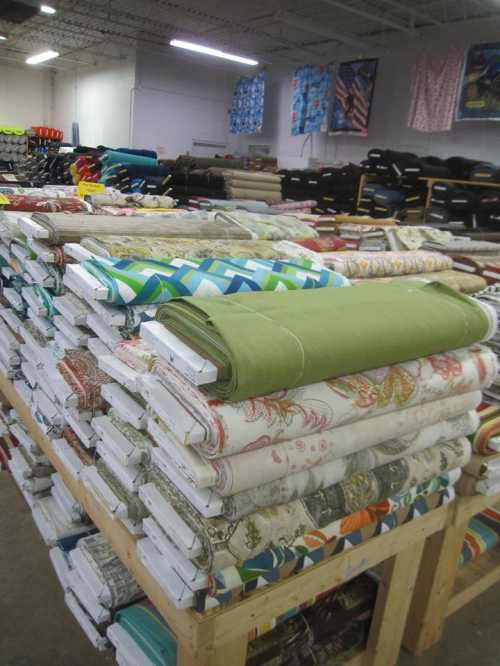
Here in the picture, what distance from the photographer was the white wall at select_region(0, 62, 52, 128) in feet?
48.2

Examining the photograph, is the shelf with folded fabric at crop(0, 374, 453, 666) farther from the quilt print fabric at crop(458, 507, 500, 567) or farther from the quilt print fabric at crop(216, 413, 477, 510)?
the quilt print fabric at crop(458, 507, 500, 567)

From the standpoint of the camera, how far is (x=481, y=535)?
1901mm

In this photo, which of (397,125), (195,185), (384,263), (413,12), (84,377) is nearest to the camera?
(84,377)

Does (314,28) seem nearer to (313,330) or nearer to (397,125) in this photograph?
(397,125)

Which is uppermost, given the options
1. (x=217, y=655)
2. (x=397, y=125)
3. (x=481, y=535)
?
(x=397, y=125)

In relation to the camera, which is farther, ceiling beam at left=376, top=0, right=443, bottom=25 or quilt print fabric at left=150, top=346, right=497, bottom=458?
ceiling beam at left=376, top=0, right=443, bottom=25

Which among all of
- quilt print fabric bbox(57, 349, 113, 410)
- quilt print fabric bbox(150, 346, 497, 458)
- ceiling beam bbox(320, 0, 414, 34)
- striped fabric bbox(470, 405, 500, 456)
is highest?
ceiling beam bbox(320, 0, 414, 34)

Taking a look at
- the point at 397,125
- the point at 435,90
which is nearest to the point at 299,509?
the point at 435,90

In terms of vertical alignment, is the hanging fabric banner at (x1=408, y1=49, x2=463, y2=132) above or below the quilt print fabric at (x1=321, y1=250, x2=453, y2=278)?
above

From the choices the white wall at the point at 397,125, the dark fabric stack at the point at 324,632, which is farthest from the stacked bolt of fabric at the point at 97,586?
the white wall at the point at 397,125

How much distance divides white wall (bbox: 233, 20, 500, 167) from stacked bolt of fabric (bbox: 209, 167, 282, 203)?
3426mm

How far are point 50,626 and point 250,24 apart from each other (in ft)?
32.2

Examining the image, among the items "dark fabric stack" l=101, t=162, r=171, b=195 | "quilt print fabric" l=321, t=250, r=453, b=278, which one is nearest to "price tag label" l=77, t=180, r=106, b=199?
"dark fabric stack" l=101, t=162, r=171, b=195

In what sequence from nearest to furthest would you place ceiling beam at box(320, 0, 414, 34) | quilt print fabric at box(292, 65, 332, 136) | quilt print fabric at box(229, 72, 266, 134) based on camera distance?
ceiling beam at box(320, 0, 414, 34) < quilt print fabric at box(292, 65, 332, 136) < quilt print fabric at box(229, 72, 266, 134)
